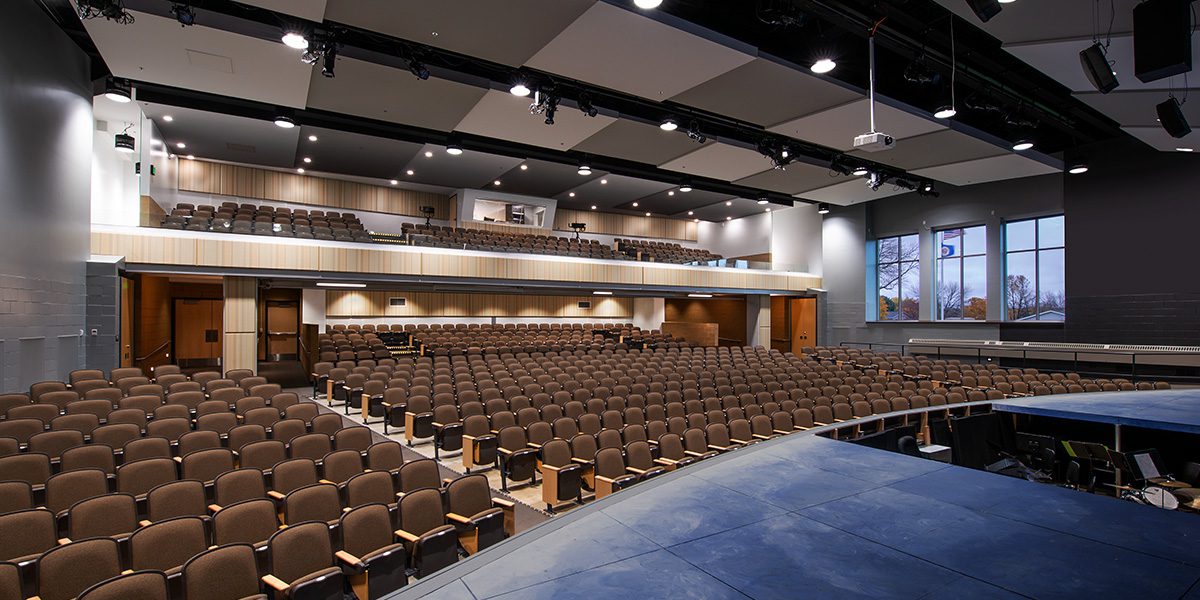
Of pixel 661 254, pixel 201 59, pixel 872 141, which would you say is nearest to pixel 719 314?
pixel 661 254

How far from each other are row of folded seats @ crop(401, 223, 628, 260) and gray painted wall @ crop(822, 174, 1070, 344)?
786 centimetres

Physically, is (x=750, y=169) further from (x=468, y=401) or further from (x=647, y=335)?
(x=468, y=401)

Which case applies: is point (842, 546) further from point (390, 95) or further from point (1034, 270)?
point (1034, 270)

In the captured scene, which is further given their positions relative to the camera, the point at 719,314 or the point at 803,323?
the point at 719,314

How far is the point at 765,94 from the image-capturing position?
367 inches

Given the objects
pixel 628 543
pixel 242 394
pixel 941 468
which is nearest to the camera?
pixel 628 543

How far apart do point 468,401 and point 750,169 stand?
966 centimetres

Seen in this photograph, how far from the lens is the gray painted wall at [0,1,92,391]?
22.2ft

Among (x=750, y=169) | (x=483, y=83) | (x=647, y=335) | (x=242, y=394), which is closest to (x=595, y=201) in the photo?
(x=647, y=335)

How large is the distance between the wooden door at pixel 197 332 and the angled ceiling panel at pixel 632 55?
12812 mm

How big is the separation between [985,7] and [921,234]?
Result: 1327 centimetres

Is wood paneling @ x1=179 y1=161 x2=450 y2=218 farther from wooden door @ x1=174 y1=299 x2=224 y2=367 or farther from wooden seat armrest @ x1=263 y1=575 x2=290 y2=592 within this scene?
wooden seat armrest @ x1=263 y1=575 x2=290 y2=592

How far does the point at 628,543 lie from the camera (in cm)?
219

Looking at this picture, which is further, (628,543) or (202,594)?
(202,594)
